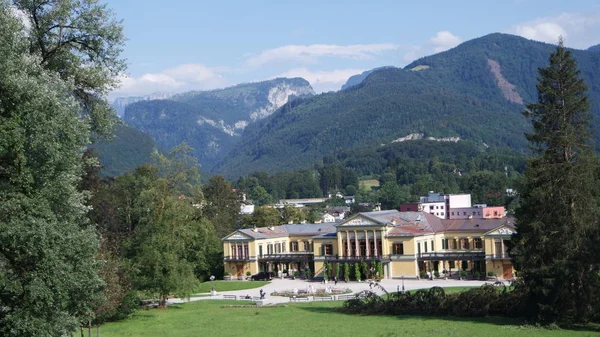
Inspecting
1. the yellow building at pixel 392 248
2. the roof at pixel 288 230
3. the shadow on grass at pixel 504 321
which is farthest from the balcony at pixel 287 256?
the shadow on grass at pixel 504 321

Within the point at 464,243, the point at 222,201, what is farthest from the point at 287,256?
the point at 222,201

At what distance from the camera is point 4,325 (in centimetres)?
1662

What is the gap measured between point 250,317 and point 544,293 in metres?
15.6

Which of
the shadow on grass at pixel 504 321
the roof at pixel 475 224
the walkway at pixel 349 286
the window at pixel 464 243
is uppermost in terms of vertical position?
the roof at pixel 475 224

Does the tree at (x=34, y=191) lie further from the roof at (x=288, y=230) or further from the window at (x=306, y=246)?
the window at (x=306, y=246)

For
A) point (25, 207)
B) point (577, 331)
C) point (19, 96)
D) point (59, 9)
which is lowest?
point (577, 331)

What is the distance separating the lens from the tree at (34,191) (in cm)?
1620

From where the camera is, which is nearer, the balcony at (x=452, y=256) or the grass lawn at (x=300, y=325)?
the grass lawn at (x=300, y=325)

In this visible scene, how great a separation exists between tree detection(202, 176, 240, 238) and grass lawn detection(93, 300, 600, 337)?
3988 centimetres

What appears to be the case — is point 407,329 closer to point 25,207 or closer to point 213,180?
point 25,207

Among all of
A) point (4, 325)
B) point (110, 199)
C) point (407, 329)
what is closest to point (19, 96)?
point (4, 325)

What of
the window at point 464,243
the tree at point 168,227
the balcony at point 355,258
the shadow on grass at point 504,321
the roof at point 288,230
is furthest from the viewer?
the roof at point 288,230

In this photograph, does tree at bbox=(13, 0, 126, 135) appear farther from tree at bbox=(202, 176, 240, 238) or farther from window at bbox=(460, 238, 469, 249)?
tree at bbox=(202, 176, 240, 238)

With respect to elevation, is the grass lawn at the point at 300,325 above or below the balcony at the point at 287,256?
below
